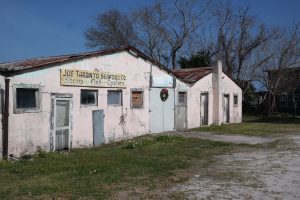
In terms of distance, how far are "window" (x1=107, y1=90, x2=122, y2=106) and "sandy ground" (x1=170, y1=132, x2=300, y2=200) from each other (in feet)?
19.0

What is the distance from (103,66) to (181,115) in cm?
684

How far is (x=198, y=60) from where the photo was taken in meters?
41.6

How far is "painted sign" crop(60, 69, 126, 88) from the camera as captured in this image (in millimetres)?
15047

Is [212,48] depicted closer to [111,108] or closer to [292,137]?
[292,137]

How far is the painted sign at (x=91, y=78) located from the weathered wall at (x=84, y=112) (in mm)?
161

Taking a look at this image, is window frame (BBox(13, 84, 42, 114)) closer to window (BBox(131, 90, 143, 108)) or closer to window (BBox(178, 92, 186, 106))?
window (BBox(131, 90, 143, 108))

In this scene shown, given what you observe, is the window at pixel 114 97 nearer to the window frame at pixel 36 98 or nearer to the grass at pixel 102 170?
the grass at pixel 102 170

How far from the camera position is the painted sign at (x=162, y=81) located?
1987cm

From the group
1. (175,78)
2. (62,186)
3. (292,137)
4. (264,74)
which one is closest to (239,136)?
(292,137)

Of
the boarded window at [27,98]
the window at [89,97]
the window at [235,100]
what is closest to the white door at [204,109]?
the window at [235,100]

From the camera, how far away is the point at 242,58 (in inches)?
1540

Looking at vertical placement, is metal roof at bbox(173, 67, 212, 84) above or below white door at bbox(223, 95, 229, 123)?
above

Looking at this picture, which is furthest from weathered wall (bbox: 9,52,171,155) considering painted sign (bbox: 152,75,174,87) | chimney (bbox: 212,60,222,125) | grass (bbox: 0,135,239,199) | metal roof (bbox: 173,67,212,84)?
chimney (bbox: 212,60,222,125)

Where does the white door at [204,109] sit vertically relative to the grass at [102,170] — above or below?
above
